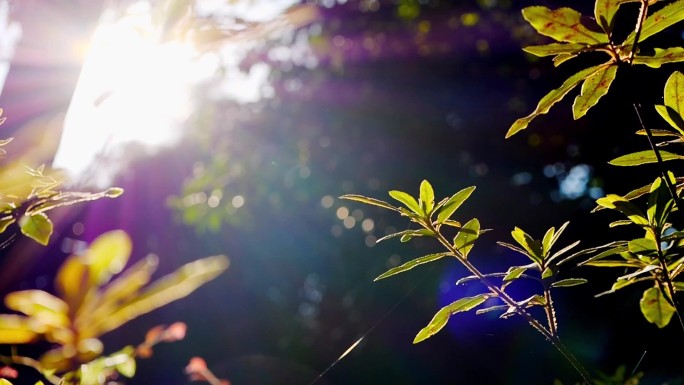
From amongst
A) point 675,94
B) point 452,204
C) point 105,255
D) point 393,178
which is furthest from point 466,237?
point 393,178

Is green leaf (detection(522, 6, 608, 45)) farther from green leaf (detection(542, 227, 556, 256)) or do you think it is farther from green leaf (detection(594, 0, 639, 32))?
green leaf (detection(542, 227, 556, 256))

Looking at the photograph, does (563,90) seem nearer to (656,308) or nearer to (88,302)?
(656,308)

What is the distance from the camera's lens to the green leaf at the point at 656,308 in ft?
1.92

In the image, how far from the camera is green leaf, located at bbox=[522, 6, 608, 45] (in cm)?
46

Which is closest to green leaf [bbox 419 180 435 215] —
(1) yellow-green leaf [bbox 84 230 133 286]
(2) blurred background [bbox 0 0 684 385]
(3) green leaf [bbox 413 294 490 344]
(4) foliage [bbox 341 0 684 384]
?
(4) foliage [bbox 341 0 684 384]

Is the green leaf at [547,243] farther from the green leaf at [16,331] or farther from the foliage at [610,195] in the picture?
the green leaf at [16,331]

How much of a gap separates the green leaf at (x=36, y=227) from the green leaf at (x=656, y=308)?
690 mm

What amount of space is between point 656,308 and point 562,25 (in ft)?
1.21

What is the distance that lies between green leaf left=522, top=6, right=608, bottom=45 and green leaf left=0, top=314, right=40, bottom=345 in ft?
1.90

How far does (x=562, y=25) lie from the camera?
1.54 feet

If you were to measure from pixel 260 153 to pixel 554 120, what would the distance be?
2710 millimetres

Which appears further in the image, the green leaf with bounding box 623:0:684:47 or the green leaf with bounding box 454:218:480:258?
the green leaf with bounding box 454:218:480:258

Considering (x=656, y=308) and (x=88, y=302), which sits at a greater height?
(x=88, y=302)

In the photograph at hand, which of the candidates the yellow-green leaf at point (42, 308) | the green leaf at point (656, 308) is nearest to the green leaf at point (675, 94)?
the green leaf at point (656, 308)
